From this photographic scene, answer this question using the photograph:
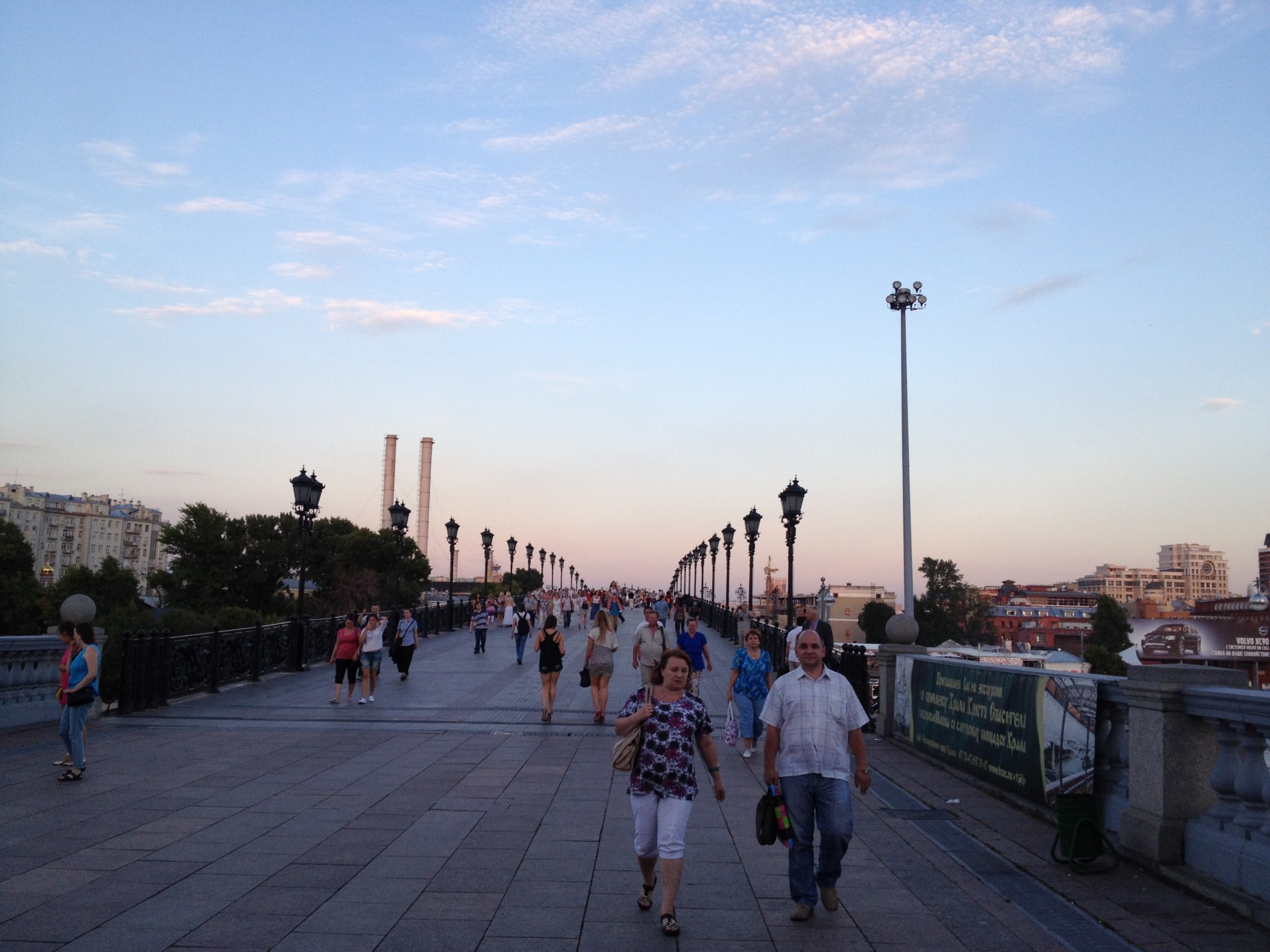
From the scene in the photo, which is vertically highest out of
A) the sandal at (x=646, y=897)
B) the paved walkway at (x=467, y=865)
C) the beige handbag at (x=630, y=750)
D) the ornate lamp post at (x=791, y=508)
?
the ornate lamp post at (x=791, y=508)

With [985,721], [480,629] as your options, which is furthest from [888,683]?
[480,629]

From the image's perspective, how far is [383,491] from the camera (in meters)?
117

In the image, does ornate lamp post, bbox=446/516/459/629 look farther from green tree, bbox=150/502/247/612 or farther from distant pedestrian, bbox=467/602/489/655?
green tree, bbox=150/502/247/612

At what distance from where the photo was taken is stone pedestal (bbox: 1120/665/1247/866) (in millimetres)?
6762

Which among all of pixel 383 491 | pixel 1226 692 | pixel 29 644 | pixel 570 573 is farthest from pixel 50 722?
pixel 570 573

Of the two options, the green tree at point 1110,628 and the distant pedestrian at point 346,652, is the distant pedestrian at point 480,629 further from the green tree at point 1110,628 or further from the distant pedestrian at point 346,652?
the green tree at point 1110,628

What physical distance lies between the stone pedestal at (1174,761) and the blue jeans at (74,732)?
9321 millimetres

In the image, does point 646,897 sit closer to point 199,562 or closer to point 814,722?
point 814,722

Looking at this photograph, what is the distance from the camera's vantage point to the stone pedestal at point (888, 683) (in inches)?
561

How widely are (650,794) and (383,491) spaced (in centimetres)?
11495

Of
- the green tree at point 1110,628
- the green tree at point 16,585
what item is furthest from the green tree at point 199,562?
the green tree at point 1110,628

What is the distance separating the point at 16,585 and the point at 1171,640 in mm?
121483

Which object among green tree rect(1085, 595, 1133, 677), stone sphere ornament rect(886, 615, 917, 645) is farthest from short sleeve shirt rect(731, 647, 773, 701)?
green tree rect(1085, 595, 1133, 677)

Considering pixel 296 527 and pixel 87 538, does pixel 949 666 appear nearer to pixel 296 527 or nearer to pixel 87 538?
pixel 296 527
